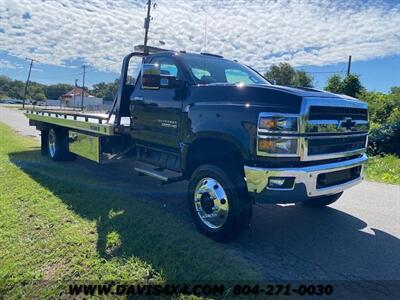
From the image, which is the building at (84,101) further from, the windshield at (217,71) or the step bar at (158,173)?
the windshield at (217,71)

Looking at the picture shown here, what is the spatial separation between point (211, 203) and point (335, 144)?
1558 mm

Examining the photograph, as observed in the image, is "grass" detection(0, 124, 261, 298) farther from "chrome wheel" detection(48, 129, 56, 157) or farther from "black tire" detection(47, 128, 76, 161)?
"chrome wheel" detection(48, 129, 56, 157)

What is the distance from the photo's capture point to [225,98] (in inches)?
156

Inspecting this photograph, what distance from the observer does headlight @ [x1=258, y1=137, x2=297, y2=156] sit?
3467 millimetres

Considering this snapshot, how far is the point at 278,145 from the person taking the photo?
347 cm

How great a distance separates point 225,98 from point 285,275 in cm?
196

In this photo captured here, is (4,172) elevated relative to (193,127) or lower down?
lower down

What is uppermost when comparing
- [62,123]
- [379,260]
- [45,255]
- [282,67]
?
[282,67]

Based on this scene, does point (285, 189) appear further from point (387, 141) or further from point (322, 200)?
point (387, 141)

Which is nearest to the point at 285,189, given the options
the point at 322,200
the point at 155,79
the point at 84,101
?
the point at 322,200

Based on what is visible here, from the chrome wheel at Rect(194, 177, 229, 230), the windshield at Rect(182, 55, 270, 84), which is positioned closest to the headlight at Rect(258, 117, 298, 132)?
the chrome wheel at Rect(194, 177, 229, 230)

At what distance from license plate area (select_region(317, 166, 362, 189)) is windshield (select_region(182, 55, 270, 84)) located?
1954 mm

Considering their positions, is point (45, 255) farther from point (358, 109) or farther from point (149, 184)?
point (358, 109)

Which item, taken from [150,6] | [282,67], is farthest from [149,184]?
[282,67]
